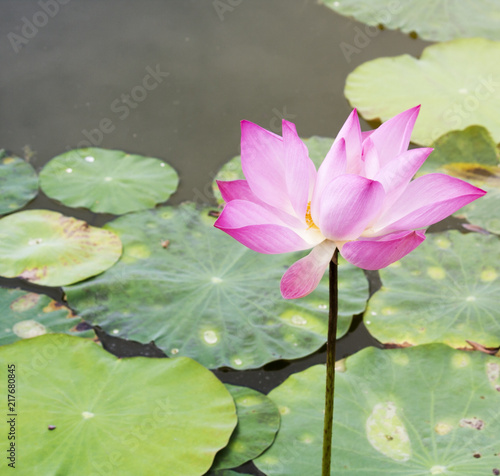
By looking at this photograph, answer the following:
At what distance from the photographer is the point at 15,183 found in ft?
6.77

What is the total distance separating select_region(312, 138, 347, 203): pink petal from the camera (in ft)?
3.09

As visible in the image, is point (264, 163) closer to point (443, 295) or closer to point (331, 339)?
point (331, 339)

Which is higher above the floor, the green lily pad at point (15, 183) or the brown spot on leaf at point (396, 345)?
the brown spot on leaf at point (396, 345)

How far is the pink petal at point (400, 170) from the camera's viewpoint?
2.99ft

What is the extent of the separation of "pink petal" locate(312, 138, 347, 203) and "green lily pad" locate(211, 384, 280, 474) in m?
0.66

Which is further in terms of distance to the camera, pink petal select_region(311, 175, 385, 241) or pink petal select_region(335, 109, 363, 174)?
pink petal select_region(335, 109, 363, 174)

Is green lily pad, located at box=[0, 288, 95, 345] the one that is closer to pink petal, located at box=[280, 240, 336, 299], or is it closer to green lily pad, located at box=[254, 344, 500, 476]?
green lily pad, located at box=[254, 344, 500, 476]

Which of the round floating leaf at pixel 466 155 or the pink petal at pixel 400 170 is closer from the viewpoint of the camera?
the pink petal at pixel 400 170

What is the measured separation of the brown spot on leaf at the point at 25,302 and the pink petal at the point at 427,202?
1103mm

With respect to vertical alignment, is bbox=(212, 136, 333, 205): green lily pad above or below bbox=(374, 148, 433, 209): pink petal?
below

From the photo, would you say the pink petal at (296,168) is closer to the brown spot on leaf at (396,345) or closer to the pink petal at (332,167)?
the pink petal at (332,167)

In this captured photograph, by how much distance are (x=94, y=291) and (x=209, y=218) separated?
0.47m

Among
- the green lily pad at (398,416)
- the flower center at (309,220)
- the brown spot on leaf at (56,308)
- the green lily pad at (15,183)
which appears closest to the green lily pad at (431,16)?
the green lily pad at (15,183)

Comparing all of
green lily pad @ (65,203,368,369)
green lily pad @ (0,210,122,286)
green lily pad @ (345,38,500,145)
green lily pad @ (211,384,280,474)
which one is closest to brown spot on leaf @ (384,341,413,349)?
green lily pad @ (65,203,368,369)
